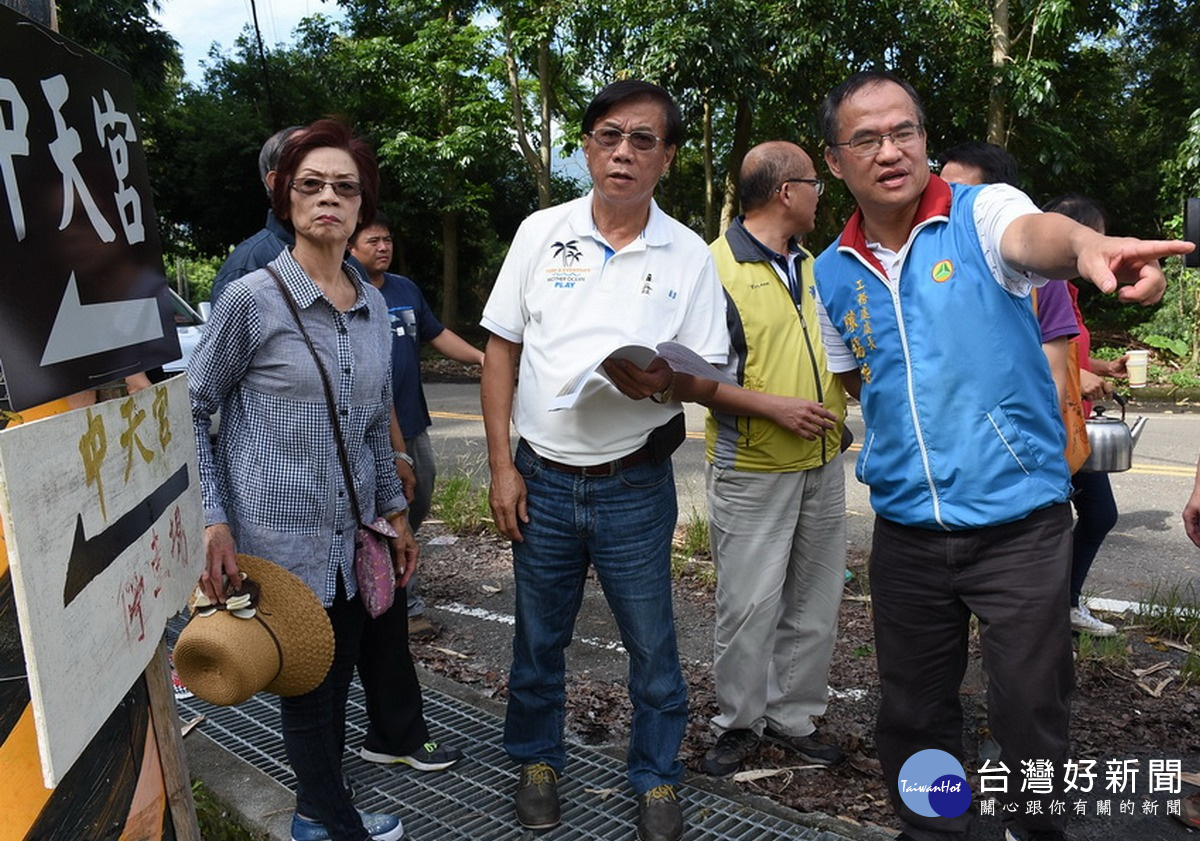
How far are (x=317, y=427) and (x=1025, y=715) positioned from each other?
1.99 m

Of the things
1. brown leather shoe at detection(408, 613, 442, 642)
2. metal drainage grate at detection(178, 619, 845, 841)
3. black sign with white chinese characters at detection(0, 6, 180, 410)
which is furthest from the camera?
brown leather shoe at detection(408, 613, 442, 642)

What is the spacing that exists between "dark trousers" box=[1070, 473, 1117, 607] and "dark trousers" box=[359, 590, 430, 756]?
2783mm

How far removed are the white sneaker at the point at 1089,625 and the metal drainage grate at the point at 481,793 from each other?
6.48 feet

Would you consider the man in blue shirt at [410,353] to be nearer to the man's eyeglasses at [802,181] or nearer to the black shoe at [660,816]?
the man's eyeglasses at [802,181]

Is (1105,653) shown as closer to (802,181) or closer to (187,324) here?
(802,181)

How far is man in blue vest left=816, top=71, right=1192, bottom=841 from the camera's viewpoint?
2.39 meters

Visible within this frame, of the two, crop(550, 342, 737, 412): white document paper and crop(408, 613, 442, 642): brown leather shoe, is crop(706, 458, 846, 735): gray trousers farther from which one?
crop(408, 613, 442, 642): brown leather shoe

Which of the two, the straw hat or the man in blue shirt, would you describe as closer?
the straw hat

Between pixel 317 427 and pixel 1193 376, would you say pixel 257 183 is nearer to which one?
pixel 1193 376

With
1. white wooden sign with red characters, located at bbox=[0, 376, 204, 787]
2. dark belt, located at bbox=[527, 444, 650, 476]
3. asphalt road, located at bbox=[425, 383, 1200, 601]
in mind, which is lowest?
asphalt road, located at bbox=[425, 383, 1200, 601]

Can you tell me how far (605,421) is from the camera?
9.18 ft

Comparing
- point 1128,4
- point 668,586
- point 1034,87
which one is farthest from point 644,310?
point 1128,4

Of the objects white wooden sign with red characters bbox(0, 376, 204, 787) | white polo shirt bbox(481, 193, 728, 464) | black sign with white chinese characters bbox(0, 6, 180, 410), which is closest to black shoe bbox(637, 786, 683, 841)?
white polo shirt bbox(481, 193, 728, 464)

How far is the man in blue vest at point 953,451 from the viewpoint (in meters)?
2.39
